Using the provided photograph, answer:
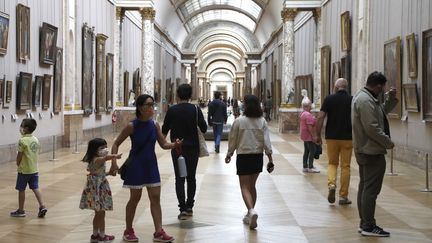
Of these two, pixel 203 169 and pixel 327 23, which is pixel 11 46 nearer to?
pixel 203 169

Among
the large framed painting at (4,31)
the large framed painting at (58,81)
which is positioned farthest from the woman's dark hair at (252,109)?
the large framed painting at (58,81)

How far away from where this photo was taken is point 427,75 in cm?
1326

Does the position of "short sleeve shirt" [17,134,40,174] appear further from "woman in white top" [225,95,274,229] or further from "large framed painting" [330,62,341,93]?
"large framed painting" [330,62,341,93]

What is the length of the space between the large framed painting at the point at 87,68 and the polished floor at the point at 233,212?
341 inches

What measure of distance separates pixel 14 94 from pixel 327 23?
51.2 ft

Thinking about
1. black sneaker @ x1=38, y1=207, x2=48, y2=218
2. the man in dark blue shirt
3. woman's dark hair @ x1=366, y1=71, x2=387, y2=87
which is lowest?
black sneaker @ x1=38, y1=207, x2=48, y2=218

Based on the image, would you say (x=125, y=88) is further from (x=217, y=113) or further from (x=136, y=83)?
(x=217, y=113)

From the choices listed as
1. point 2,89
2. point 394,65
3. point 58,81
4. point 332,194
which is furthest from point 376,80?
point 58,81

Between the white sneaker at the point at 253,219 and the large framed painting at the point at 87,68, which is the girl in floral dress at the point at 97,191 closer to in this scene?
the white sneaker at the point at 253,219

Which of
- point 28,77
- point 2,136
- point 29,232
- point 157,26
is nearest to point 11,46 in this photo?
point 28,77

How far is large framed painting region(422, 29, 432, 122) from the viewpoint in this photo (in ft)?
43.0

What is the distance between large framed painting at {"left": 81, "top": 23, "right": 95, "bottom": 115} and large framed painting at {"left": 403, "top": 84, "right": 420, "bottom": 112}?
11.7m

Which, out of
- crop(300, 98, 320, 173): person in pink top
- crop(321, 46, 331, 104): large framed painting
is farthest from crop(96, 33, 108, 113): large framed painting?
crop(300, 98, 320, 173): person in pink top

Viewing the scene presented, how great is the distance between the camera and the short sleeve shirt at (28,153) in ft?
26.9
